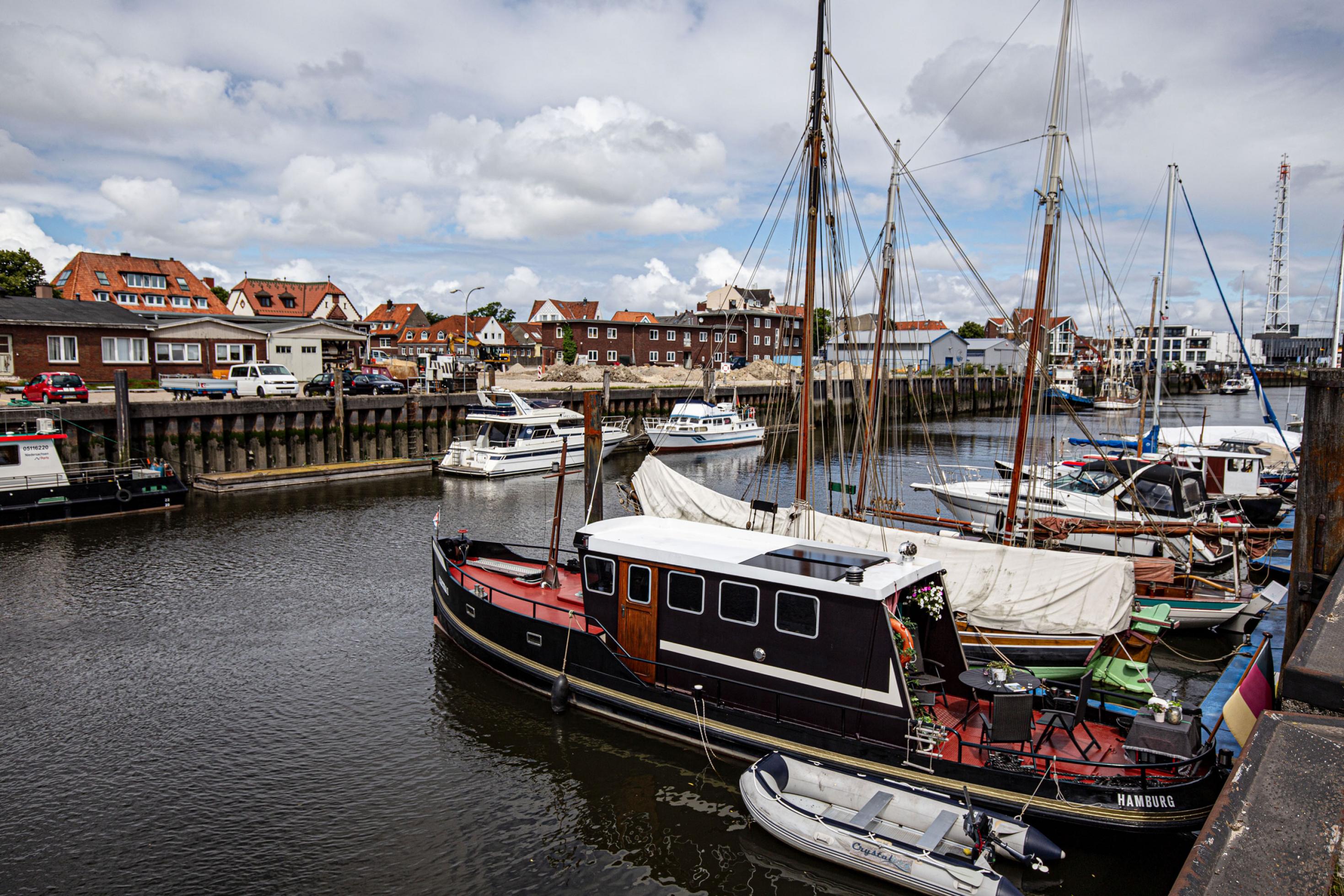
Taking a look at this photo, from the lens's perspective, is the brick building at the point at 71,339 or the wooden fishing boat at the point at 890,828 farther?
the brick building at the point at 71,339

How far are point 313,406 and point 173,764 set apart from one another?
30804 mm

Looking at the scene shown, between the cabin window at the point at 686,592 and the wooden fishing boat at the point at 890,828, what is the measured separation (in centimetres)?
272

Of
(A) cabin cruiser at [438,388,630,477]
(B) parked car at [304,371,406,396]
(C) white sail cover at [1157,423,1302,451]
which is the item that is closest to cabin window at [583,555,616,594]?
(A) cabin cruiser at [438,388,630,477]

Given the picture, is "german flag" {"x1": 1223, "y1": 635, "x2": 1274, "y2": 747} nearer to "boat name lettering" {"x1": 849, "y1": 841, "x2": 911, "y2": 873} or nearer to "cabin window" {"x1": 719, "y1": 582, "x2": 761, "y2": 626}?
"boat name lettering" {"x1": 849, "y1": 841, "x2": 911, "y2": 873}

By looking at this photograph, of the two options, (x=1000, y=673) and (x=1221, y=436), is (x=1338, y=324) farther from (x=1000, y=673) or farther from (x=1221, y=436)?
(x=1000, y=673)

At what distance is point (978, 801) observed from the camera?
1088cm

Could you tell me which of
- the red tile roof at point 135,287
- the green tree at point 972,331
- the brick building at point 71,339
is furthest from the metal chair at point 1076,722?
the green tree at point 972,331

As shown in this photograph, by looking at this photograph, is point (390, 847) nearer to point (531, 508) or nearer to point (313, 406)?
point (531, 508)

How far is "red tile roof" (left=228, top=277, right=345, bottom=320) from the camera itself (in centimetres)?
8288

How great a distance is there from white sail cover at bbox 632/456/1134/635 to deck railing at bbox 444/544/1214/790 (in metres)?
3.16

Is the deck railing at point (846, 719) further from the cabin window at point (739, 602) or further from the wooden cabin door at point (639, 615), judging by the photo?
the cabin window at point (739, 602)

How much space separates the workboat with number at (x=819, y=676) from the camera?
10.6m

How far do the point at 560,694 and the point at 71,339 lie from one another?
44992mm

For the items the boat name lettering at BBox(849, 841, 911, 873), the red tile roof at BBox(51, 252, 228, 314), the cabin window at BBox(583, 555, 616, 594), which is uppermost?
the red tile roof at BBox(51, 252, 228, 314)
